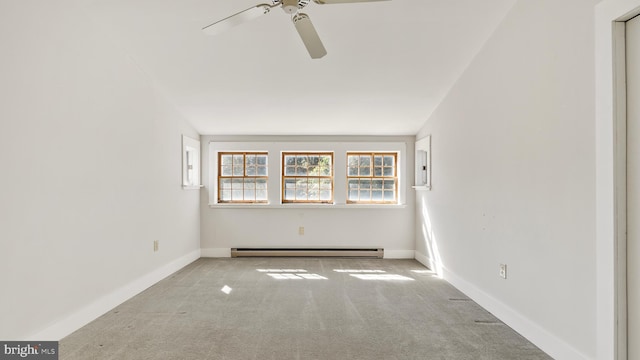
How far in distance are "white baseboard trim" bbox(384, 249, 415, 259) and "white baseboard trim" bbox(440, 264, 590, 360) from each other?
5.96ft

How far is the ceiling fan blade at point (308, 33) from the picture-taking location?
2.26 m

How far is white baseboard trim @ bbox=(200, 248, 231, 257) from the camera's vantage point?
557 centimetres

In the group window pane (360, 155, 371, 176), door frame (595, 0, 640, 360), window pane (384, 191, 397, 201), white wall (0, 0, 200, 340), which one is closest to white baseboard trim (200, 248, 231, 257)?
white wall (0, 0, 200, 340)

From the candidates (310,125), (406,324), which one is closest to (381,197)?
(310,125)

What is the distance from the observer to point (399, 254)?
5562mm

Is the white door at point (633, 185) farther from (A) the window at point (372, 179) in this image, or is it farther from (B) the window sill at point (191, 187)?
(B) the window sill at point (191, 187)

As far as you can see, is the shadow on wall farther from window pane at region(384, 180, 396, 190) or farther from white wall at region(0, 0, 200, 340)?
white wall at region(0, 0, 200, 340)

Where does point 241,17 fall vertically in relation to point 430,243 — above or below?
above

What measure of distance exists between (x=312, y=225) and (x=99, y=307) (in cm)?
309

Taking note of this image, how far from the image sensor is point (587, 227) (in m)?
2.09

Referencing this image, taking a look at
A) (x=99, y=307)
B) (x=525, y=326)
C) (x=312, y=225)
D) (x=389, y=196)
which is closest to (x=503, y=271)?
(x=525, y=326)

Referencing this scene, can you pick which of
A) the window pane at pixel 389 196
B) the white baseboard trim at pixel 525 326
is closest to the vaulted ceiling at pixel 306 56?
the window pane at pixel 389 196

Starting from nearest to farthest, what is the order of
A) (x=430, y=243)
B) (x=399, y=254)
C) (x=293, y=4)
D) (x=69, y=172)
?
1. (x=293, y=4)
2. (x=69, y=172)
3. (x=430, y=243)
4. (x=399, y=254)

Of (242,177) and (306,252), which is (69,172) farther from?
(306,252)
